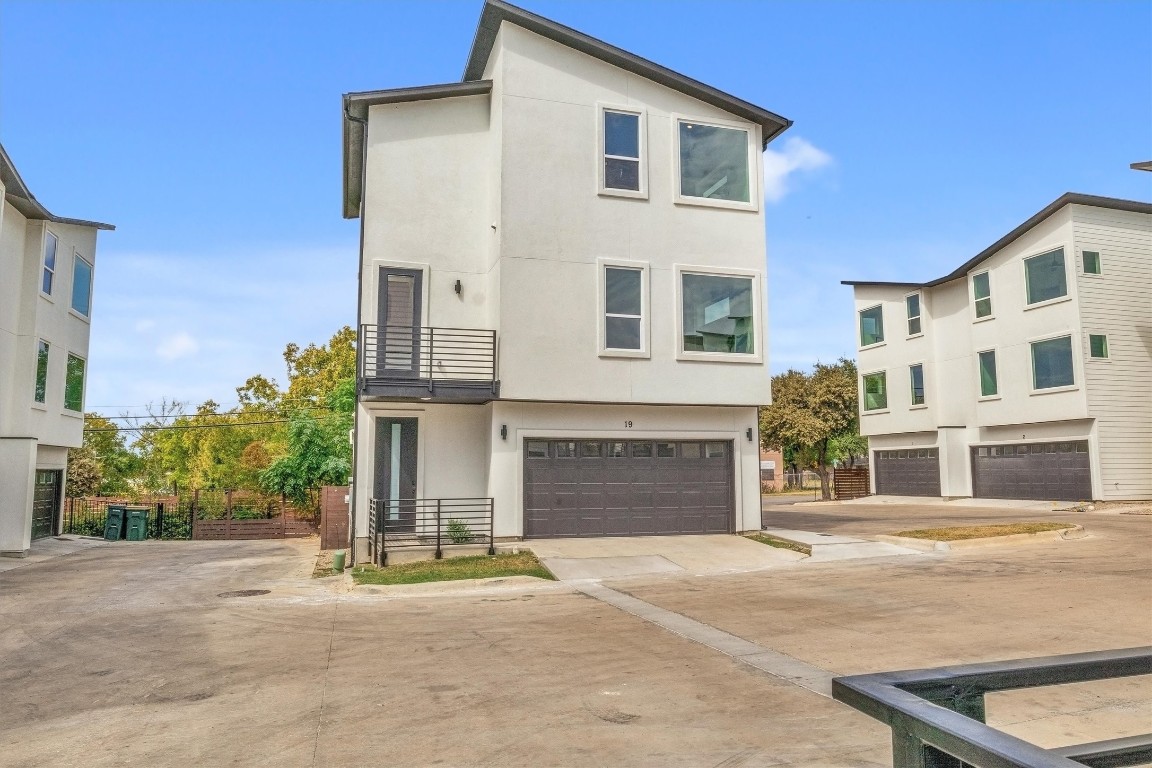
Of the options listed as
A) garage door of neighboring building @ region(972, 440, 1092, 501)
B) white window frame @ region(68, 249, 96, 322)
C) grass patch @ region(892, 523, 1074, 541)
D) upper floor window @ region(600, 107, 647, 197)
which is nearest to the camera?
grass patch @ region(892, 523, 1074, 541)

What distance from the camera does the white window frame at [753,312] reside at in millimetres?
18875

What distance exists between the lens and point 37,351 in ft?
77.4

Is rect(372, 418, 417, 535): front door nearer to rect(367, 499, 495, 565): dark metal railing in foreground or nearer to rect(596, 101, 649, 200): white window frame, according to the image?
rect(367, 499, 495, 565): dark metal railing in foreground

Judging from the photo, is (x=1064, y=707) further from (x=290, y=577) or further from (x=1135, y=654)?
(x=290, y=577)

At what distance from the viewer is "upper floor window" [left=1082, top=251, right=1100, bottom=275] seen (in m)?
29.4

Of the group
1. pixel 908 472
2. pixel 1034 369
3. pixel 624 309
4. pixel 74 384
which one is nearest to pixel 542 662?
pixel 624 309

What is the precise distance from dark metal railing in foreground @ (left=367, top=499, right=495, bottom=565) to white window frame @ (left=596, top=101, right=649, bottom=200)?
770cm

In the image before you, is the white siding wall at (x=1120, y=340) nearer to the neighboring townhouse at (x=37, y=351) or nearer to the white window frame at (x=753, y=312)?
the white window frame at (x=753, y=312)

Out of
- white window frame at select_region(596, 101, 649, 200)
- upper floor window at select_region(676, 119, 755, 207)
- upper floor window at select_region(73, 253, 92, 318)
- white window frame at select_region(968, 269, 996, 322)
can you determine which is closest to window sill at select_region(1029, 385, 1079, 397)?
white window frame at select_region(968, 269, 996, 322)

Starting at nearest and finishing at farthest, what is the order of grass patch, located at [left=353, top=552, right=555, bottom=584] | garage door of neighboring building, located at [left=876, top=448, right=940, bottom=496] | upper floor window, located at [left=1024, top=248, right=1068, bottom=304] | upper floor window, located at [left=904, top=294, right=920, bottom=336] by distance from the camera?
grass patch, located at [left=353, top=552, right=555, bottom=584], upper floor window, located at [left=1024, top=248, right=1068, bottom=304], garage door of neighboring building, located at [left=876, top=448, right=940, bottom=496], upper floor window, located at [left=904, top=294, right=920, bottom=336]

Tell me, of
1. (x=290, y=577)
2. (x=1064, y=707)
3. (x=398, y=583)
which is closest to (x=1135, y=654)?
(x=1064, y=707)

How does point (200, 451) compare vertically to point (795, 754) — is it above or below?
above

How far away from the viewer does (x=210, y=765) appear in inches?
217

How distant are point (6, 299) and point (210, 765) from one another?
866 inches
